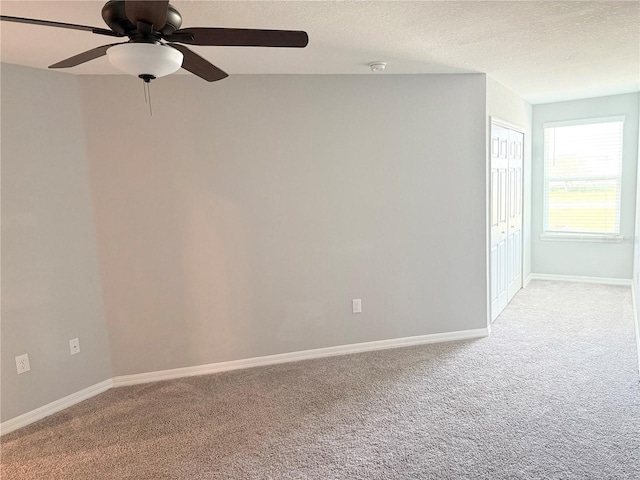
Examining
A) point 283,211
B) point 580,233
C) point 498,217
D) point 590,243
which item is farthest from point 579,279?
point 283,211

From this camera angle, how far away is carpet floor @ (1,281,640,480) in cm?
233

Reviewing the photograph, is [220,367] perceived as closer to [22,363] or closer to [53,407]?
[53,407]

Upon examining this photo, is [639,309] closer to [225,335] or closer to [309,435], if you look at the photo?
[309,435]

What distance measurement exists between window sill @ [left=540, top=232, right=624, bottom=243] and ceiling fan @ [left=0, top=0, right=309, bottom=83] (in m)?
5.29

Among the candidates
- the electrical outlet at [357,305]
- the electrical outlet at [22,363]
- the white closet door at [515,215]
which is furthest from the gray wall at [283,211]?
the white closet door at [515,215]

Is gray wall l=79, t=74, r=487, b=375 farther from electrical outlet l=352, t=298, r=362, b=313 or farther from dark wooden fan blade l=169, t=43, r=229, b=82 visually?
dark wooden fan blade l=169, t=43, r=229, b=82

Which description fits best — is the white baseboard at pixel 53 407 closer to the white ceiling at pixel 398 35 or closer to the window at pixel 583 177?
the white ceiling at pixel 398 35

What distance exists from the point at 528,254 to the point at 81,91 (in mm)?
5473

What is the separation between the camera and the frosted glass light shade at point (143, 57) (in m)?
1.53

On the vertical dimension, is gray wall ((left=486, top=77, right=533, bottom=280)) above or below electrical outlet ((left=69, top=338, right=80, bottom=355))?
above

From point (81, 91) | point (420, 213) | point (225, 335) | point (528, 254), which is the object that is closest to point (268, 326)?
point (225, 335)

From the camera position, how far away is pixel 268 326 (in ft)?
12.1

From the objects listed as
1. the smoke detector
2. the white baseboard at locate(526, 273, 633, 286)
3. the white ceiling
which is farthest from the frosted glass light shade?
the white baseboard at locate(526, 273, 633, 286)

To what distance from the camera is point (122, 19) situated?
154 cm
